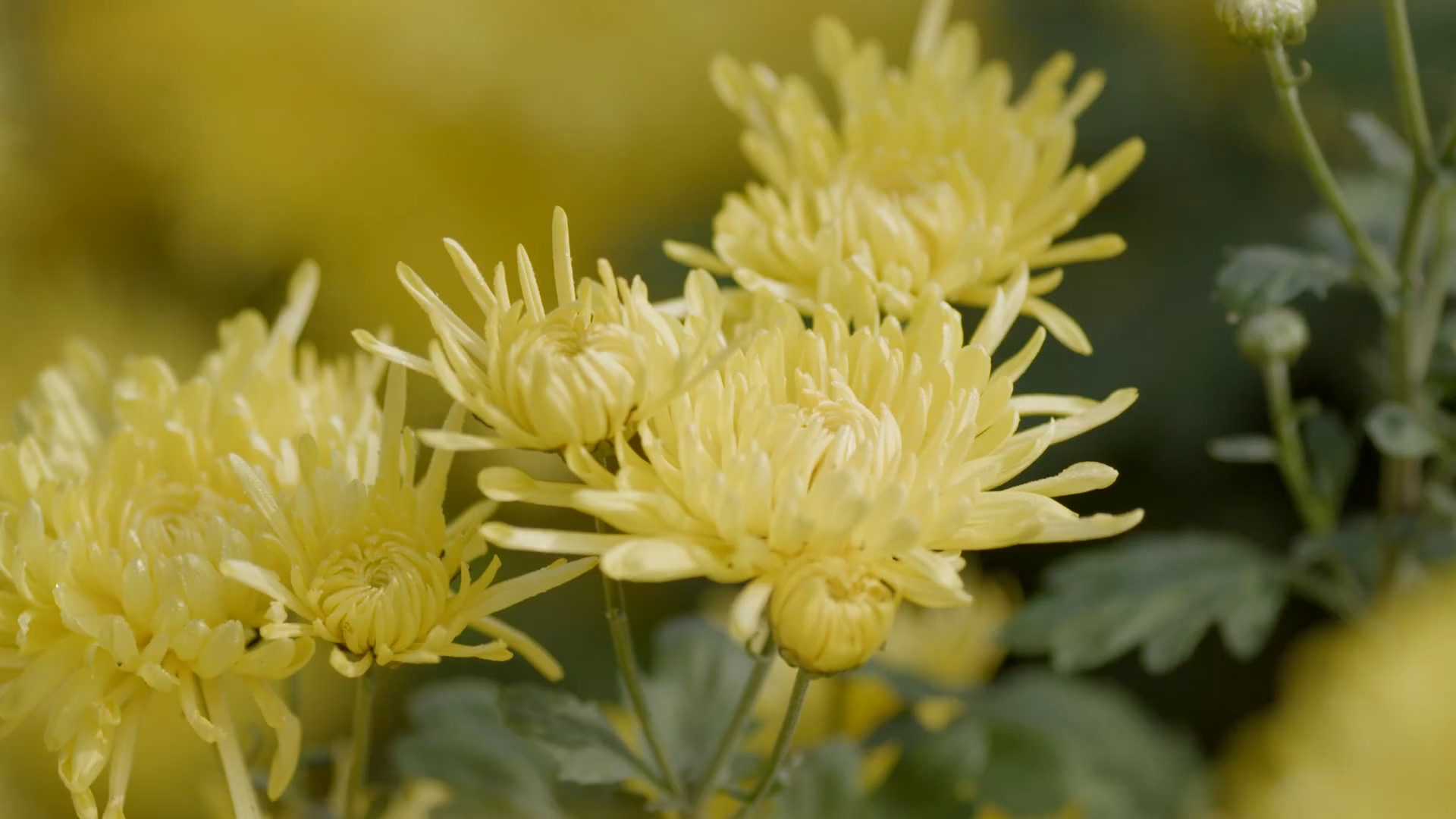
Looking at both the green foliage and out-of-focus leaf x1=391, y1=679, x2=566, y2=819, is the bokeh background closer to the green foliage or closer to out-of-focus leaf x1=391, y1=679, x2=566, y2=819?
the green foliage

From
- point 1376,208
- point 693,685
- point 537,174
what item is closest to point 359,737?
point 693,685

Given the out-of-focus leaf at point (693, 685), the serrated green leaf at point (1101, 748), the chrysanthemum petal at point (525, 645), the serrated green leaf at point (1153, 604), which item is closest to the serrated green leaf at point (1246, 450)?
the serrated green leaf at point (1153, 604)

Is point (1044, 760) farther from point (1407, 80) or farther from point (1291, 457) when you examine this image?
point (1407, 80)

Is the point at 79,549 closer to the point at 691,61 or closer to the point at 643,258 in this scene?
the point at 643,258

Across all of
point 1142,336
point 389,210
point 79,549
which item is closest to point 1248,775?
point 1142,336

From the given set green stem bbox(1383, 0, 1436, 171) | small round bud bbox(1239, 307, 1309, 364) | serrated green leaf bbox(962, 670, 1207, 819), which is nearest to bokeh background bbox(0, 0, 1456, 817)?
serrated green leaf bbox(962, 670, 1207, 819)
